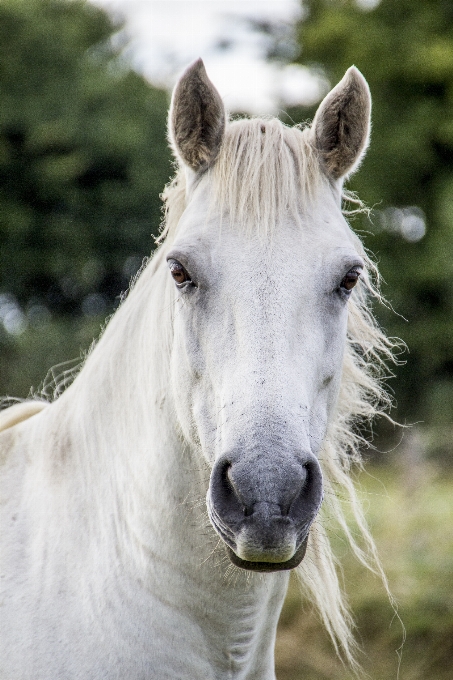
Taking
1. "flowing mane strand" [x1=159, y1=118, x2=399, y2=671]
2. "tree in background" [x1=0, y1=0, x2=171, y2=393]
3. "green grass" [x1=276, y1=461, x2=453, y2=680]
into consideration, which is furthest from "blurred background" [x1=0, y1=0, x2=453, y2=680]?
"flowing mane strand" [x1=159, y1=118, x2=399, y2=671]

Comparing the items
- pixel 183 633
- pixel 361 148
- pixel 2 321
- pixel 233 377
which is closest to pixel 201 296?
pixel 233 377

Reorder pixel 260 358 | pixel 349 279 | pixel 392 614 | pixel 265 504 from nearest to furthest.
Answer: pixel 265 504 → pixel 260 358 → pixel 349 279 → pixel 392 614

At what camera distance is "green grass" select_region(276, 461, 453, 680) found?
19.6 ft

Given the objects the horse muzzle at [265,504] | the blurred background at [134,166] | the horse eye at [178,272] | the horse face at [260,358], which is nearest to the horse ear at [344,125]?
the horse face at [260,358]

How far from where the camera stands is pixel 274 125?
91.5 inches

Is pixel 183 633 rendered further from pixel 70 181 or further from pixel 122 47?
pixel 122 47

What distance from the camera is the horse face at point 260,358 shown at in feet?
5.64

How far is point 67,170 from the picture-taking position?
704 inches

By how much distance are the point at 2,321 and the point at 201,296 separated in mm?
14625

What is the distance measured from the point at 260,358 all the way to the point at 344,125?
94 centimetres

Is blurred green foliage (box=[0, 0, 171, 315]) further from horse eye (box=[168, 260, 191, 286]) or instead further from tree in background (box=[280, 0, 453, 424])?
horse eye (box=[168, 260, 191, 286])

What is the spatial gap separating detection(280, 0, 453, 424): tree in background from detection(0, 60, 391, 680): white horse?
48.6 ft

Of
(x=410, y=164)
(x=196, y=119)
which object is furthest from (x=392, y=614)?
(x=410, y=164)

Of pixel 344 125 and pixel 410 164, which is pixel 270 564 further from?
pixel 410 164
